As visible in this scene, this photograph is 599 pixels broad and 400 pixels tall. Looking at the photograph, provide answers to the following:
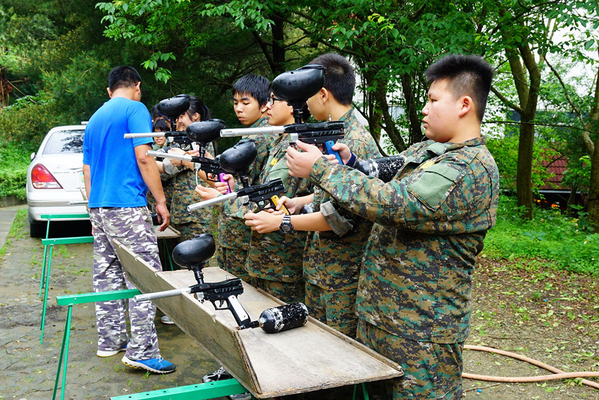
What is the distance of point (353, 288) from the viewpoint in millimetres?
2818

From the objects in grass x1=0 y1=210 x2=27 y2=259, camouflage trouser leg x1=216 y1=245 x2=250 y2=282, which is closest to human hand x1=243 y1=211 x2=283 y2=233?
camouflage trouser leg x1=216 y1=245 x2=250 y2=282

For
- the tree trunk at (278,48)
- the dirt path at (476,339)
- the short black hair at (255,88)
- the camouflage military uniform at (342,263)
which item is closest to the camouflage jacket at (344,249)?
the camouflage military uniform at (342,263)

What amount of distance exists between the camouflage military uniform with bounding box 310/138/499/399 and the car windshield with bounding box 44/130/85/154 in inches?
284

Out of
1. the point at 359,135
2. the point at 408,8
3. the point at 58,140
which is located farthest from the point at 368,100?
the point at 359,135

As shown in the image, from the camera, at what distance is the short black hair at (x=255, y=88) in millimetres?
3926

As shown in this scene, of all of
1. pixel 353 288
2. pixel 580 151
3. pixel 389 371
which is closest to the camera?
pixel 389 371

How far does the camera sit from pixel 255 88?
3.93m

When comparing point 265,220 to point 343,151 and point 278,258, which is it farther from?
point 278,258

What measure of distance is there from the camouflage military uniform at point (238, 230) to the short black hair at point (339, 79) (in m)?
0.91

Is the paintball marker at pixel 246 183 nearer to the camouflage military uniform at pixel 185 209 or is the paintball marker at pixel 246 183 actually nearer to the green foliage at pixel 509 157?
the camouflage military uniform at pixel 185 209

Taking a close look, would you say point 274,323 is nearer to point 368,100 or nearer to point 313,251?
point 313,251

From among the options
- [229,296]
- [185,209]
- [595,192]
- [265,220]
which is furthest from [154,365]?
[595,192]

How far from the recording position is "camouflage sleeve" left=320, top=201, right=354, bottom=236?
257cm

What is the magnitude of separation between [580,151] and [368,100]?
7.91 m
